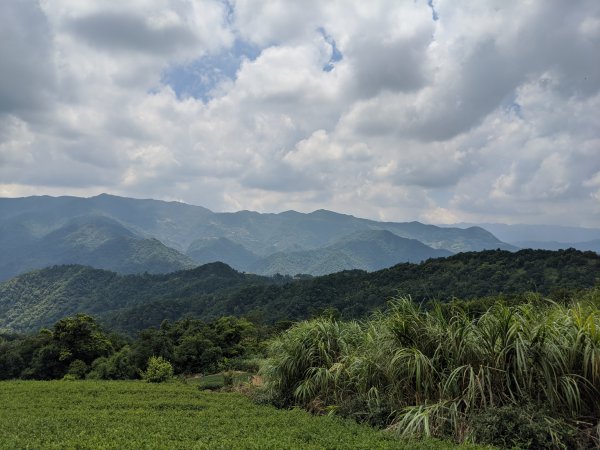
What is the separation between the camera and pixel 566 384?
21.2ft

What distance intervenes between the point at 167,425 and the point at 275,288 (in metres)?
101

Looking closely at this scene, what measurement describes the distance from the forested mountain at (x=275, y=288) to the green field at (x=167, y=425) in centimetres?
1288

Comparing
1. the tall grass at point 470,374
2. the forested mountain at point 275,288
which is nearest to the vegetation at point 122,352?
the forested mountain at point 275,288

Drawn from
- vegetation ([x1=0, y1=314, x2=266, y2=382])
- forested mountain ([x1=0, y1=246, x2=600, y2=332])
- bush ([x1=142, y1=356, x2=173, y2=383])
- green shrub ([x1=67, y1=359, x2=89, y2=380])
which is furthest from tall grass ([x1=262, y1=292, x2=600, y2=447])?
green shrub ([x1=67, y1=359, x2=89, y2=380])

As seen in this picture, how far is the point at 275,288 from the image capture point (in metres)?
108

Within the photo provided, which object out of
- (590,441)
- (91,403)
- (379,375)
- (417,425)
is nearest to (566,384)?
(590,441)

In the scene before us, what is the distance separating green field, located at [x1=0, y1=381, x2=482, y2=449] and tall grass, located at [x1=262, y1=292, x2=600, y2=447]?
87cm

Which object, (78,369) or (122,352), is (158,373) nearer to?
(122,352)

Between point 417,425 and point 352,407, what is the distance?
1.88 meters

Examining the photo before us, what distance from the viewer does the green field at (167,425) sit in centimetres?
605

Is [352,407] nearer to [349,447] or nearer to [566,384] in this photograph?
[349,447]

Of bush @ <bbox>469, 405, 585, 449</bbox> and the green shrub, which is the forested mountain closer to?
bush @ <bbox>469, 405, 585, 449</bbox>

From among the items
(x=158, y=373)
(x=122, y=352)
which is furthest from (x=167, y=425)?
(x=122, y=352)

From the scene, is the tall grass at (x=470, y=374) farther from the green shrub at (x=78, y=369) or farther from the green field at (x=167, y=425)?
the green shrub at (x=78, y=369)
